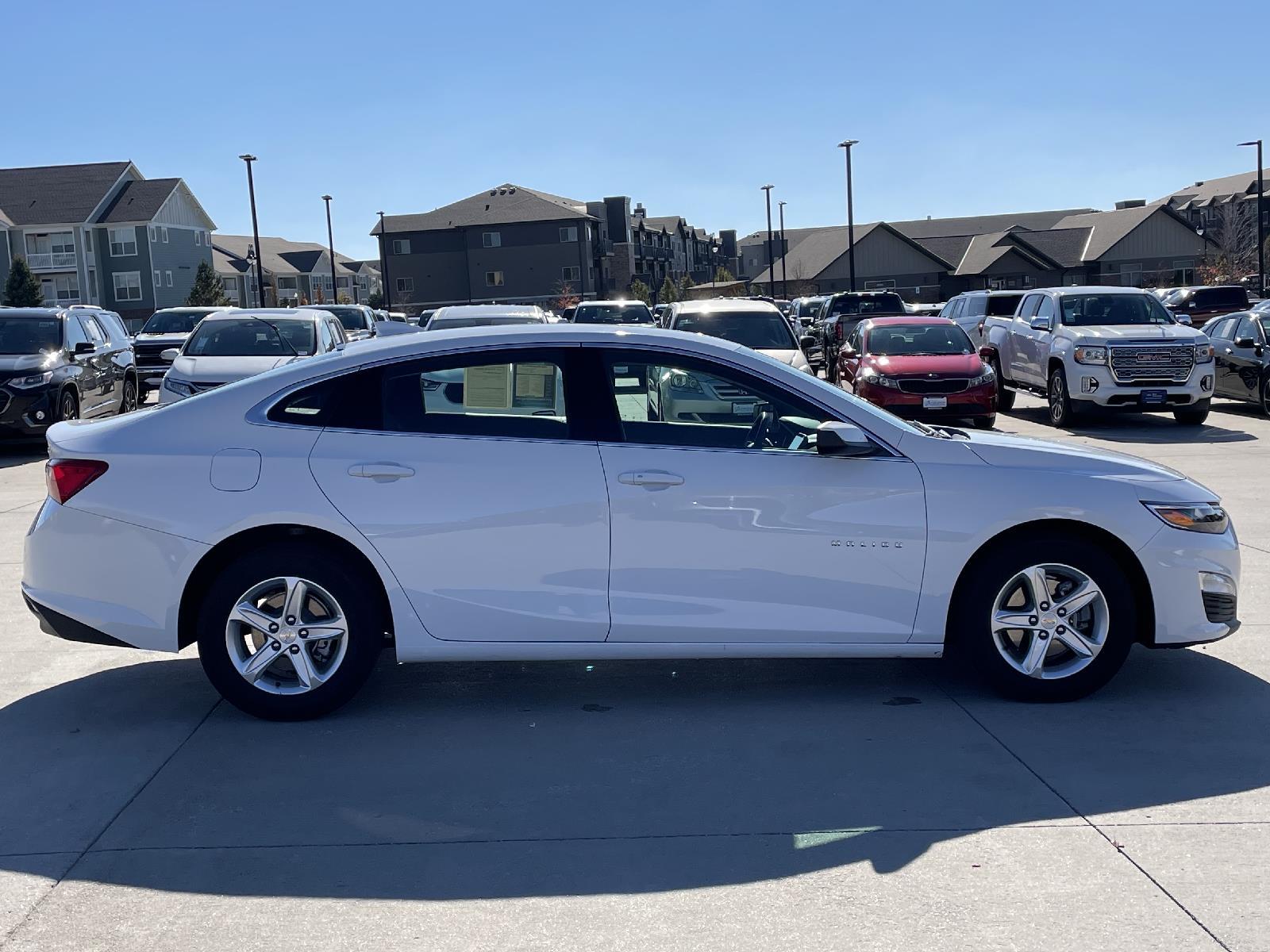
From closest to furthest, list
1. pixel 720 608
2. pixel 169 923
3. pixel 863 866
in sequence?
1. pixel 169 923
2. pixel 863 866
3. pixel 720 608

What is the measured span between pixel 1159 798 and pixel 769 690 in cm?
181

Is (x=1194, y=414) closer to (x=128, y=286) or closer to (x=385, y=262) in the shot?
(x=128, y=286)

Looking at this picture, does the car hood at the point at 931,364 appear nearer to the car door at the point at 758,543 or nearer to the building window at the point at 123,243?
the car door at the point at 758,543

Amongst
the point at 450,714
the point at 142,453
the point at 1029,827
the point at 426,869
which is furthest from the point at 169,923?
the point at 1029,827

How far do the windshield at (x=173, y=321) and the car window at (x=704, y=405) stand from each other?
23650mm

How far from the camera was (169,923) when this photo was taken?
12.0 ft

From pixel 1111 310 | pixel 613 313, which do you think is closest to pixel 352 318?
pixel 613 313

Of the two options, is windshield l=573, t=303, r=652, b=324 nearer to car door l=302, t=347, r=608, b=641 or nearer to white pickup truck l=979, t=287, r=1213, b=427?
white pickup truck l=979, t=287, r=1213, b=427

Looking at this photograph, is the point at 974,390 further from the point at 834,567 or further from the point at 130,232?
the point at 130,232

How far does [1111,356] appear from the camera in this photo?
17094mm

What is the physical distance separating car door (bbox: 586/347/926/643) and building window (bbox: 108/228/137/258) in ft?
242

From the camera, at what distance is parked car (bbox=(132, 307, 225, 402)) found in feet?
83.3

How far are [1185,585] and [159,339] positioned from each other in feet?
78.4

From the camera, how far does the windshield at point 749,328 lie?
17609 millimetres
